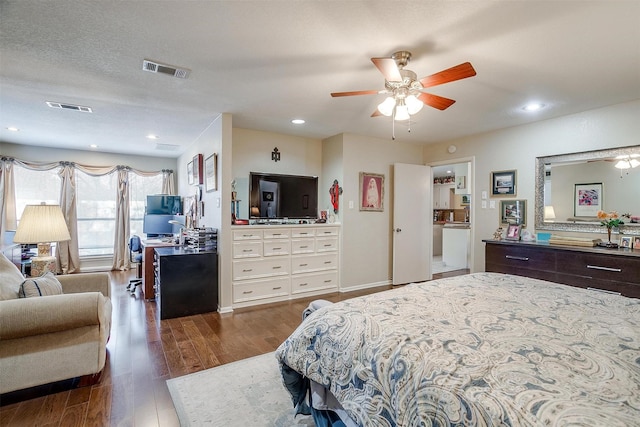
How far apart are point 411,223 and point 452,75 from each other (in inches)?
129

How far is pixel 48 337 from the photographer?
1922 millimetres

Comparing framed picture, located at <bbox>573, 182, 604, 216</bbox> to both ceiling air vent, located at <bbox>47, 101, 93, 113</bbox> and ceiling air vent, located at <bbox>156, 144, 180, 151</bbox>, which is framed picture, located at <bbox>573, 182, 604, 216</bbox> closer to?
ceiling air vent, located at <bbox>47, 101, 93, 113</bbox>

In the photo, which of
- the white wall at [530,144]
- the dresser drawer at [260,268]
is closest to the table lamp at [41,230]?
the dresser drawer at [260,268]

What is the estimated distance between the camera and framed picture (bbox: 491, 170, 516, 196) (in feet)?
13.0

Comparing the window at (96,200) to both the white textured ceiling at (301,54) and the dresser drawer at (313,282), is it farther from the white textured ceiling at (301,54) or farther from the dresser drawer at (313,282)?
the dresser drawer at (313,282)

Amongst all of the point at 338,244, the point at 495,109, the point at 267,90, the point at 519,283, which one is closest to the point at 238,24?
the point at 267,90

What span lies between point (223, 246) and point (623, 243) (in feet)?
13.9

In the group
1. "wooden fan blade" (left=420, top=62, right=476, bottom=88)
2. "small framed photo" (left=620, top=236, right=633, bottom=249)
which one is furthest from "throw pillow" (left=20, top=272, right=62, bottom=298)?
"small framed photo" (left=620, top=236, right=633, bottom=249)

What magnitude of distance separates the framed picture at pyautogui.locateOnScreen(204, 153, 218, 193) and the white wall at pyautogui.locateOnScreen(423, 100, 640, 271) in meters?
3.56

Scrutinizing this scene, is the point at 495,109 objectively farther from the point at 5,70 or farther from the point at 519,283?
the point at 5,70

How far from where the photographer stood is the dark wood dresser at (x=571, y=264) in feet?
8.82

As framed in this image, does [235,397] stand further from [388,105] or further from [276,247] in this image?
[388,105]

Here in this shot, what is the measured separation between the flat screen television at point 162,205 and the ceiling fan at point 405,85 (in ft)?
14.5

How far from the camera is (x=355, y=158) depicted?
15.0 ft
